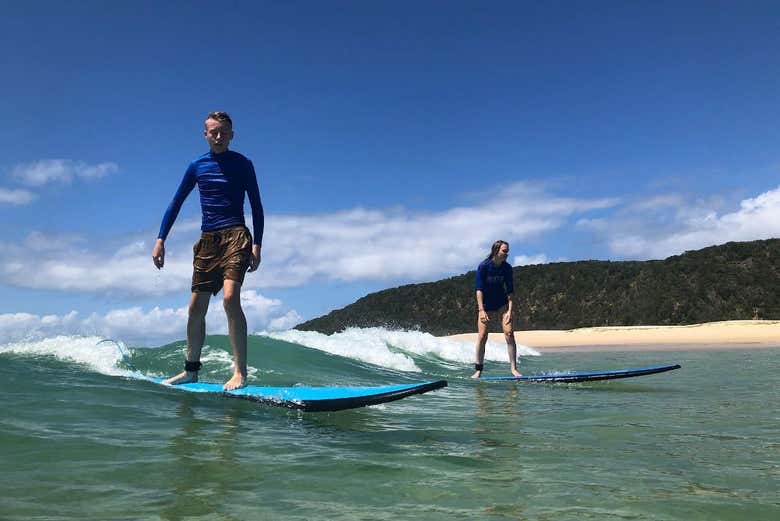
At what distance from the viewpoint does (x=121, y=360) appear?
8484mm

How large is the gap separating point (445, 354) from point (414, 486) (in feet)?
49.0

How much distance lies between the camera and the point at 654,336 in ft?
91.5

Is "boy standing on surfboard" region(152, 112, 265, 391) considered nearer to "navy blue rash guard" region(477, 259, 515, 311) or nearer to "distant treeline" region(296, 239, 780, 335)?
"navy blue rash guard" region(477, 259, 515, 311)

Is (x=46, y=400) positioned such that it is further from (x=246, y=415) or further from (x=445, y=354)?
(x=445, y=354)

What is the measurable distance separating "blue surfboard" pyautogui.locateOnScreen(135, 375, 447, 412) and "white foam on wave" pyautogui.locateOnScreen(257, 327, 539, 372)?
297 inches

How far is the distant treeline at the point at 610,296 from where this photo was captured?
34344 millimetres

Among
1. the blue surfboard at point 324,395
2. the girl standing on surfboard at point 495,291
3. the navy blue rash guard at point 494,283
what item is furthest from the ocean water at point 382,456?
the navy blue rash guard at point 494,283

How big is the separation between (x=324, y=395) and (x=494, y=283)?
206 inches

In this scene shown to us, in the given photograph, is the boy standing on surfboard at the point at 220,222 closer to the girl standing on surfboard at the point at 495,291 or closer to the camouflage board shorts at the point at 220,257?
the camouflage board shorts at the point at 220,257

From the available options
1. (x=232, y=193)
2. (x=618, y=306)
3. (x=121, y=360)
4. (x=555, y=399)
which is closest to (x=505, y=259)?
(x=555, y=399)

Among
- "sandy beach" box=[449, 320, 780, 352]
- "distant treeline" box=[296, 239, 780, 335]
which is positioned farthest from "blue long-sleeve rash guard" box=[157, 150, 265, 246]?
"distant treeline" box=[296, 239, 780, 335]

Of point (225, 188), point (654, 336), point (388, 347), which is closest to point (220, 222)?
point (225, 188)

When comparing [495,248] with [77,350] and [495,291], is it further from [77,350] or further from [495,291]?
[77,350]

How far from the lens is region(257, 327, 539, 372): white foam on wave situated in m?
13.5
